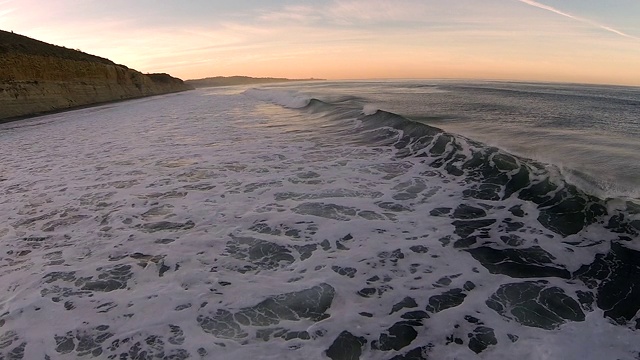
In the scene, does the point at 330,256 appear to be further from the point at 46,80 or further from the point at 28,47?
the point at 28,47

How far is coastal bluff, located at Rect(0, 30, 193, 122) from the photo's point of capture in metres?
23.2

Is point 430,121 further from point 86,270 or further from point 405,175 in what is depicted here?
point 86,270

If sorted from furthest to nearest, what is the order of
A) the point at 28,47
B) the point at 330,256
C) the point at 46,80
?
the point at 28,47, the point at 46,80, the point at 330,256

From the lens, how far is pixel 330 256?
14.5 feet

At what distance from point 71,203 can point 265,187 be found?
3.40m

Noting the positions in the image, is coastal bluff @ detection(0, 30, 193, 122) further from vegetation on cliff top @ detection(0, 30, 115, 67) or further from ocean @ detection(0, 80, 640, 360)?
ocean @ detection(0, 80, 640, 360)

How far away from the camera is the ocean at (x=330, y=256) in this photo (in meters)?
3.06

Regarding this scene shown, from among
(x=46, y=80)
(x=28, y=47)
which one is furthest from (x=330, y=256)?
(x=28, y=47)

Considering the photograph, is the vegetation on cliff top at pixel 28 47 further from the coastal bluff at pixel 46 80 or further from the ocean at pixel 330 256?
the ocean at pixel 330 256

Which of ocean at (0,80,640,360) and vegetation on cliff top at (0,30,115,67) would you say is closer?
ocean at (0,80,640,360)

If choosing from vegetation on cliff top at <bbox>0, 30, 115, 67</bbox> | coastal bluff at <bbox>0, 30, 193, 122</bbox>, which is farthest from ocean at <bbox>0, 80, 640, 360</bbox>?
vegetation on cliff top at <bbox>0, 30, 115, 67</bbox>

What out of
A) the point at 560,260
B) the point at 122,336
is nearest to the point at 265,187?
the point at 122,336

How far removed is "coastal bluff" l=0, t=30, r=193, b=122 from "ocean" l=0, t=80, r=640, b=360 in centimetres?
1988

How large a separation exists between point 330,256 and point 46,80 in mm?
31901
